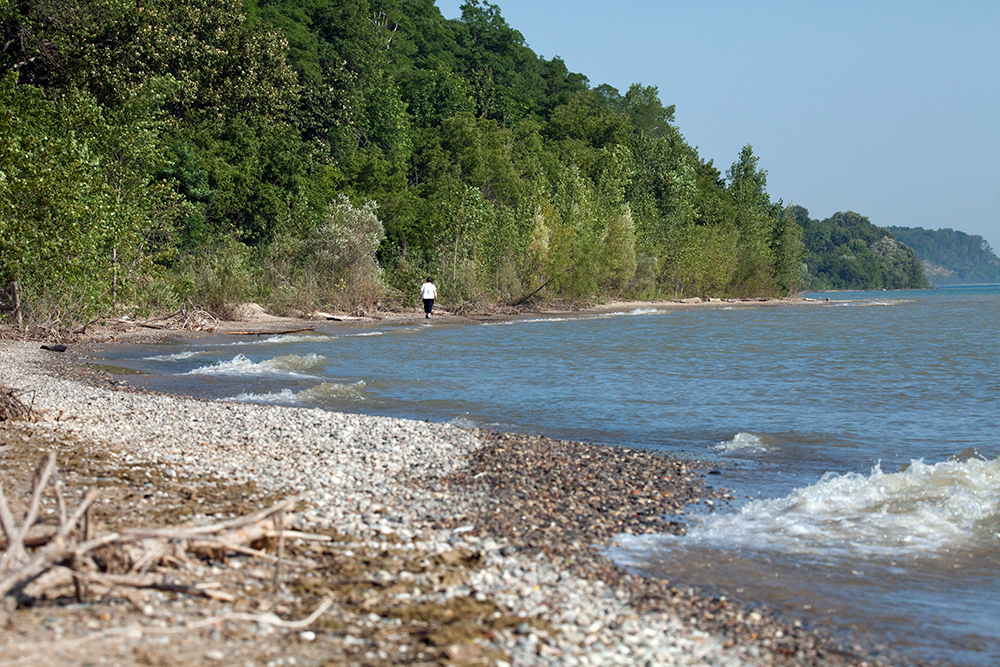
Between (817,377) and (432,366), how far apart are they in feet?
35.2

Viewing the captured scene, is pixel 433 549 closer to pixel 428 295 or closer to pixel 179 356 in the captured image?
pixel 179 356

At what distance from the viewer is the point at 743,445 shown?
43.7ft

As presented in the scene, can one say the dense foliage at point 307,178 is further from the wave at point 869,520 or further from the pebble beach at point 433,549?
the wave at point 869,520

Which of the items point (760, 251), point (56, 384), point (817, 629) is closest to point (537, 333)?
point (56, 384)

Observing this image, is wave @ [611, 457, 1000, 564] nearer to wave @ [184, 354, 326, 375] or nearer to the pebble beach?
the pebble beach

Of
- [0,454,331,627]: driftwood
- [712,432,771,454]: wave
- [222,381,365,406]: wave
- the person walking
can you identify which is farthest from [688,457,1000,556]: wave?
the person walking

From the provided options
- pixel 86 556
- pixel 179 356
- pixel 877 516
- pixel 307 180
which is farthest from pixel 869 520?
pixel 307 180

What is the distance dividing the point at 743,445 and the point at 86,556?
1027 centimetres

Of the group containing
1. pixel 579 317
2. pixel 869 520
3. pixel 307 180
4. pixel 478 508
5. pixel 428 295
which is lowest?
pixel 869 520

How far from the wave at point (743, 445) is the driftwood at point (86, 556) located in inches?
338

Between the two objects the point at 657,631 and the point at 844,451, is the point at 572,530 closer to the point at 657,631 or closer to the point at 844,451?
the point at 657,631

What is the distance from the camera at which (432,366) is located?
23375mm

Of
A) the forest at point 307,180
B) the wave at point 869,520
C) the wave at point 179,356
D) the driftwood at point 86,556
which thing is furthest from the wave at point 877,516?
the forest at point 307,180

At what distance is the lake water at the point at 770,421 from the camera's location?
7.07m
